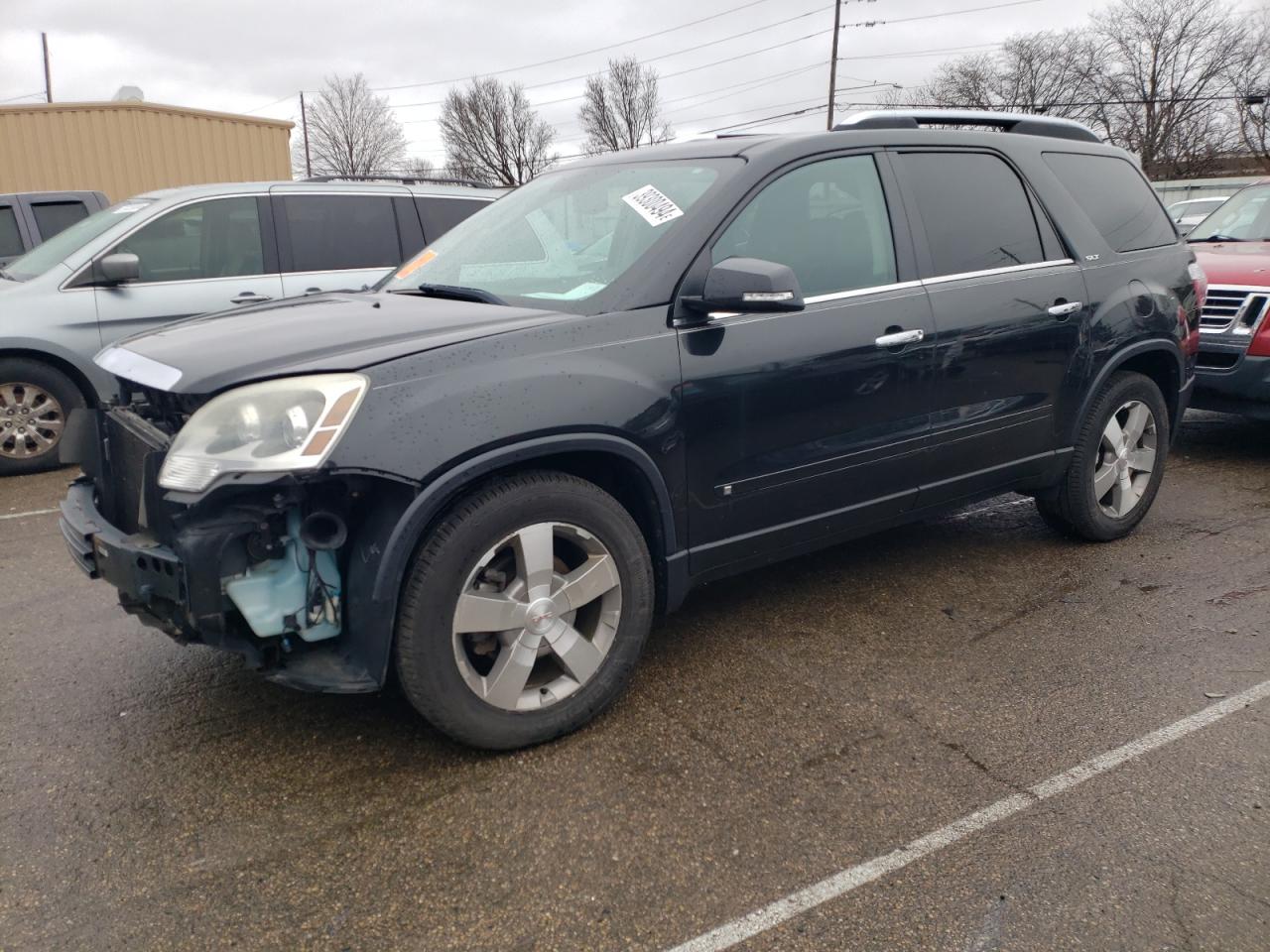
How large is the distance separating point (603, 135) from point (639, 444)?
206ft

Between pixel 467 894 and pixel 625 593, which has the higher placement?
pixel 625 593

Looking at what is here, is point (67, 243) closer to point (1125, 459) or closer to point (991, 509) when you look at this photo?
point (991, 509)

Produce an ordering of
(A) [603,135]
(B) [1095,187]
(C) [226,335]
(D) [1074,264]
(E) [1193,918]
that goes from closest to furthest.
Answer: (E) [1193,918] < (C) [226,335] < (D) [1074,264] < (B) [1095,187] < (A) [603,135]

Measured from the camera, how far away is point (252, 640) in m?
2.59

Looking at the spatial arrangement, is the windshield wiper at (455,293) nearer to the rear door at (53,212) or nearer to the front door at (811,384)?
the front door at (811,384)

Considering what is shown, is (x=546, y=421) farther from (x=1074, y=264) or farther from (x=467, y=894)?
(x=1074, y=264)

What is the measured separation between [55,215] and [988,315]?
8.40m

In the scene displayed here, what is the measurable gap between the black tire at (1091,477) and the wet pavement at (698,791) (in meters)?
0.55

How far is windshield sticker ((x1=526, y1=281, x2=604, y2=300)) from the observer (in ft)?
10.2

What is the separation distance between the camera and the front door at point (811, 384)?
3.16 metres

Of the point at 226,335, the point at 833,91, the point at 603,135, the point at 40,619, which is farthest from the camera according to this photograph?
the point at 603,135

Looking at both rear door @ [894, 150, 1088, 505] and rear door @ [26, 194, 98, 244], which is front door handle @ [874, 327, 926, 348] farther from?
rear door @ [26, 194, 98, 244]

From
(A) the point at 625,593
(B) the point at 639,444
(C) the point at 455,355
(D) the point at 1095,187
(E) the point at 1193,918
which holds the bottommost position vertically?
(E) the point at 1193,918

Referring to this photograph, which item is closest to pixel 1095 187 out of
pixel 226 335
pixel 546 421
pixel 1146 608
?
pixel 1146 608
